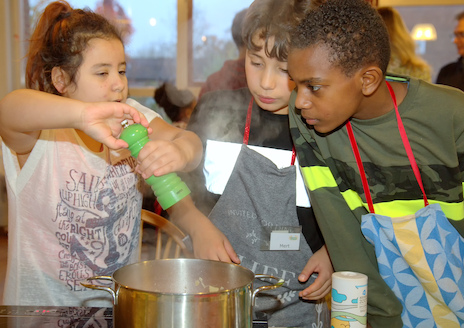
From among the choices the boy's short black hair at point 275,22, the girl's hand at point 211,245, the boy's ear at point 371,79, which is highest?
the boy's short black hair at point 275,22

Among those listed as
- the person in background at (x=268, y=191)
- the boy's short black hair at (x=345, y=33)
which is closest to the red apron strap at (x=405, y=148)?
the boy's short black hair at (x=345, y=33)

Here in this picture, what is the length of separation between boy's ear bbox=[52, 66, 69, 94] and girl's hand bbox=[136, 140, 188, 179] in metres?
0.47

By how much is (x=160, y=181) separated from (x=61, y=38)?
646 mm

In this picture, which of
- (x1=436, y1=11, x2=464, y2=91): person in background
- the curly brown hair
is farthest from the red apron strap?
(x1=436, y1=11, x2=464, y2=91): person in background

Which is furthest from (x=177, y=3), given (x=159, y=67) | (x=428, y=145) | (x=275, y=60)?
(x=428, y=145)

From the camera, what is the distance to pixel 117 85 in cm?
131

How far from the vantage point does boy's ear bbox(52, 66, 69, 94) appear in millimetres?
1360

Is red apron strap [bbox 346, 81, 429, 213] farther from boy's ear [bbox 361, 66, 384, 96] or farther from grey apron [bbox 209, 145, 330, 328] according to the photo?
grey apron [bbox 209, 145, 330, 328]

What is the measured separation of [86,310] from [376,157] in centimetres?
78

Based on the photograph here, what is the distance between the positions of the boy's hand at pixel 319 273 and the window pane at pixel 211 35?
3.65 meters

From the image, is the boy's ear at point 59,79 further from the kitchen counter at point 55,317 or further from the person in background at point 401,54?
the person in background at point 401,54

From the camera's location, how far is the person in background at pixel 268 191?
1.36 m

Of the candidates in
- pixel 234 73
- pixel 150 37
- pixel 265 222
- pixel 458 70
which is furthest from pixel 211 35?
pixel 265 222

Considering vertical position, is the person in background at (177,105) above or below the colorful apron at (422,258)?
above
